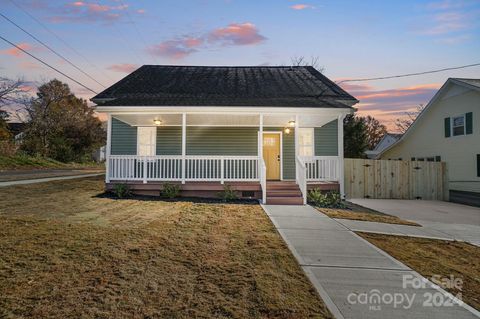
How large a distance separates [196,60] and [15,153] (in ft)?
60.3

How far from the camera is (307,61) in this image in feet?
87.6

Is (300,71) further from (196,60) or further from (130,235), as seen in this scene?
(130,235)

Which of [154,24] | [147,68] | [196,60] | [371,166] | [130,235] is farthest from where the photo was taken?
[196,60]

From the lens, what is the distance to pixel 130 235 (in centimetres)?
480

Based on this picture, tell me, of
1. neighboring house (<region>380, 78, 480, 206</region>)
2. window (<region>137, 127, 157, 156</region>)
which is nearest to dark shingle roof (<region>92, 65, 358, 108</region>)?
window (<region>137, 127, 157, 156</region>)

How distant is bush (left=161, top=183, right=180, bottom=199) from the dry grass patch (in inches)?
238

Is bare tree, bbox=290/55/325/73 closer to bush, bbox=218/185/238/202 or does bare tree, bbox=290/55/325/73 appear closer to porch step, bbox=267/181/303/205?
porch step, bbox=267/181/303/205

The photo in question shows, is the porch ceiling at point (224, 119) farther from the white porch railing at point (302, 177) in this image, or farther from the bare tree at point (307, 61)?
the bare tree at point (307, 61)

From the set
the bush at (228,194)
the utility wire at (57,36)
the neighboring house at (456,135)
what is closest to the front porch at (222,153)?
the bush at (228,194)

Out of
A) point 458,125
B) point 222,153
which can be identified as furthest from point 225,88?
point 458,125

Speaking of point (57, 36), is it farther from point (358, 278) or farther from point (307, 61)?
point (307, 61)

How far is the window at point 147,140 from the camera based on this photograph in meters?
11.9

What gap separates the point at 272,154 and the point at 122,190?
633 centimetres

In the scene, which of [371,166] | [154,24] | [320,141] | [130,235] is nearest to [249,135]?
[320,141]
